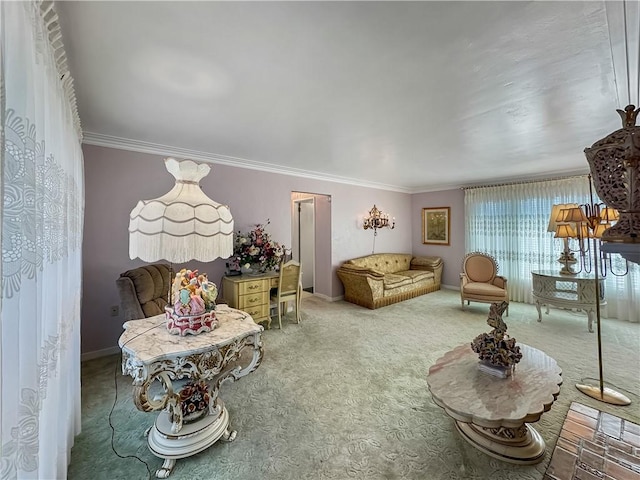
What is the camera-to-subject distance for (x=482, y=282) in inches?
192

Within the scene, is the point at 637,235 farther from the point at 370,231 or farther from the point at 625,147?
the point at 370,231

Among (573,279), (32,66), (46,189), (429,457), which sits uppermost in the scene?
(32,66)

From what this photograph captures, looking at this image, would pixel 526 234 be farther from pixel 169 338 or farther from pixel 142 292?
pixel 142 292

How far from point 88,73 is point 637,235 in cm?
318

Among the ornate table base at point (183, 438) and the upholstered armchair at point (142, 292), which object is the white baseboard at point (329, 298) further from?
the ornate table base at point (183, 438)

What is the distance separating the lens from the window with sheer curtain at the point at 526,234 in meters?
4.23

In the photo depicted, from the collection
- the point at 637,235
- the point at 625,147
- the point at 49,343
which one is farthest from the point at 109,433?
the point at 625,147

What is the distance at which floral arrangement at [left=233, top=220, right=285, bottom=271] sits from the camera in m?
3.77

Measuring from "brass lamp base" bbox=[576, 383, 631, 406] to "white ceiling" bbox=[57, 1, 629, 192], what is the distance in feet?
8.18

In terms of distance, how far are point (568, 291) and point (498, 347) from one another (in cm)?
319

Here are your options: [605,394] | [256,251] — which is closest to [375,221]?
[256,251]

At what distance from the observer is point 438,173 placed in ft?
16.4

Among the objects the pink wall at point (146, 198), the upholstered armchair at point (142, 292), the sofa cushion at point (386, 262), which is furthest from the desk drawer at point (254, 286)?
the sofa cushion at point (386, 262)

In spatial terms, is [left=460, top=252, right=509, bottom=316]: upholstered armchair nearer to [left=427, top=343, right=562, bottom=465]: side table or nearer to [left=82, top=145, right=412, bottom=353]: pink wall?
[left=82, top=145, right=412, bottom=353]: pink wall
